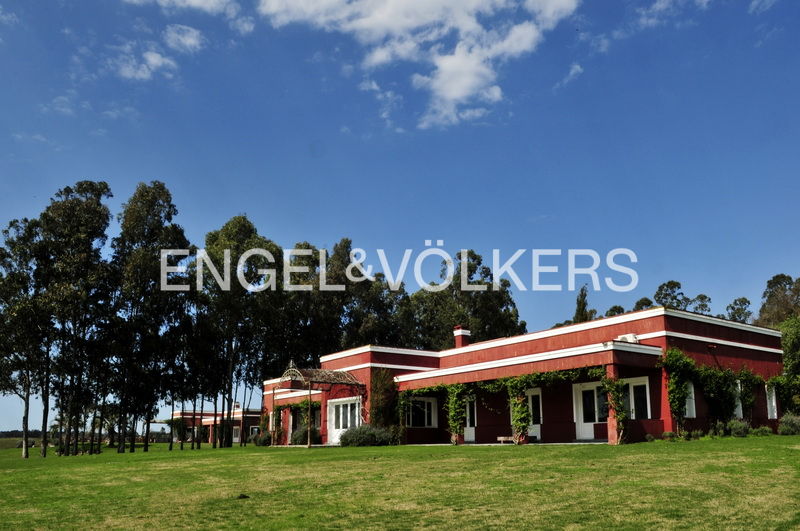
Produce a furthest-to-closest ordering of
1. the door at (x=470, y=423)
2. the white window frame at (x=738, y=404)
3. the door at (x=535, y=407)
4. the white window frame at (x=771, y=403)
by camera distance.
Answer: the door at (x=470, y=423) → the white window frame at (x=771, y=403) → the door at (x=535, y=407) → the white window frame at (x=738, y=404)

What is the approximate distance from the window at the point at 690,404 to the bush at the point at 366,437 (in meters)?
12.5

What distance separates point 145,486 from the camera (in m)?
14.3

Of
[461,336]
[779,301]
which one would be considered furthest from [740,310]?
[461,336]

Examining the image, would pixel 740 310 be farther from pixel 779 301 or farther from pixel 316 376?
pixel 316 376

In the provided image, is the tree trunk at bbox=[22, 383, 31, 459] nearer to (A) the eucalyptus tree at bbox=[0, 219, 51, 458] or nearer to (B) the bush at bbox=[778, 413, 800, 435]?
(A) the eucalyptus tree at bbox=[0, 219, 51, 458]

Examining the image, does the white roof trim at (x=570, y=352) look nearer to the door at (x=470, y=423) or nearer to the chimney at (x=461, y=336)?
the door at (x=470, y=423)

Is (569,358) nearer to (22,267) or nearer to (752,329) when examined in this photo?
(752,329)

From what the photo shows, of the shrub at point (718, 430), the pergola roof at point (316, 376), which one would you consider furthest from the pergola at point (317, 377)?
the shrub at point (718, 430)

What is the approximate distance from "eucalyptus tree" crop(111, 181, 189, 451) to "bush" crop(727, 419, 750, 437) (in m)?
31.0

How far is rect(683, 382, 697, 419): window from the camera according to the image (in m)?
25.5

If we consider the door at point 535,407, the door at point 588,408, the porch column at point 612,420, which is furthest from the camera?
the door at point 535,407

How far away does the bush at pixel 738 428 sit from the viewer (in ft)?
80.9

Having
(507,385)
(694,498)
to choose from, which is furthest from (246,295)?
(694,498)

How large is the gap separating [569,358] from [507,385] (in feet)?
8.93
